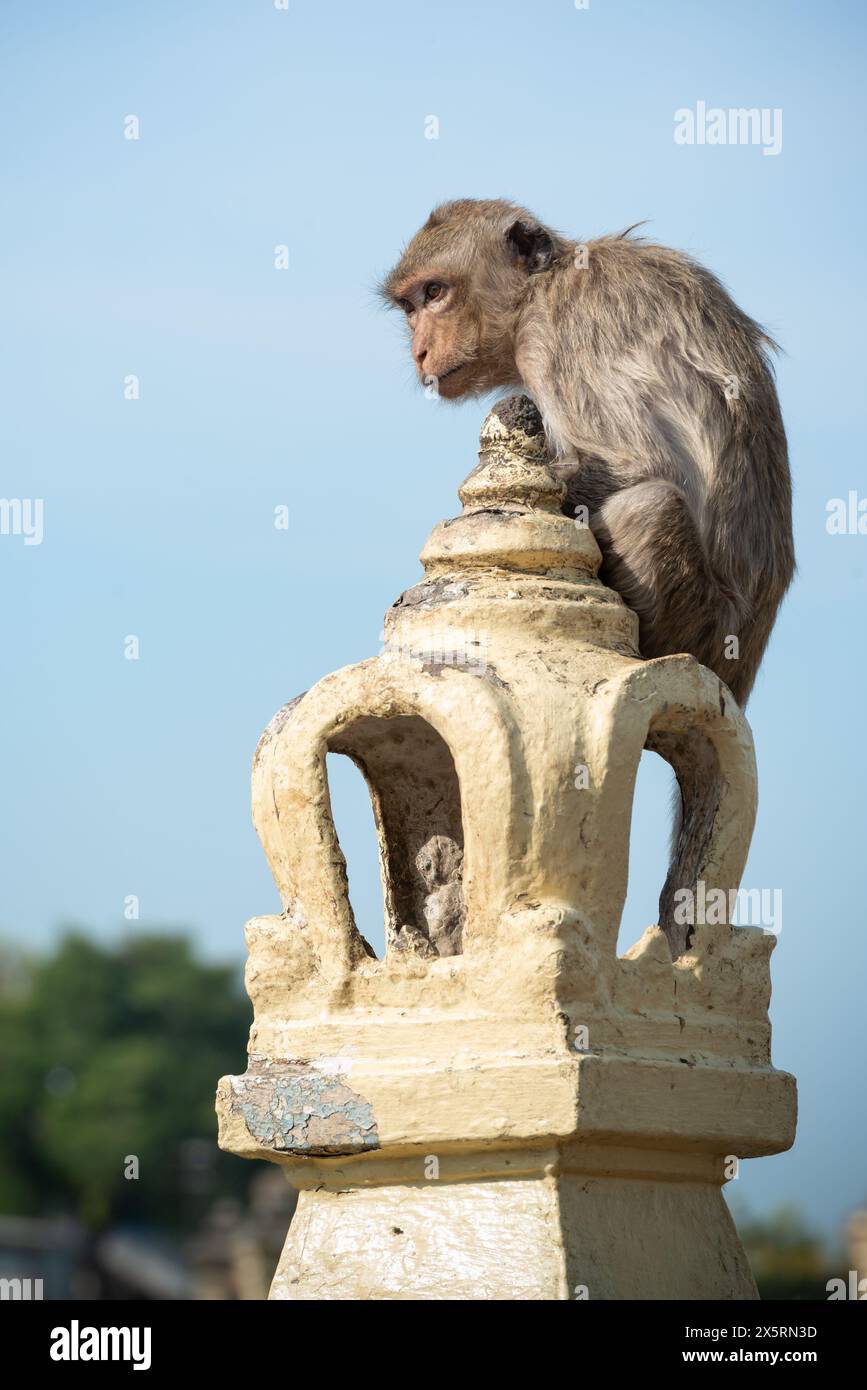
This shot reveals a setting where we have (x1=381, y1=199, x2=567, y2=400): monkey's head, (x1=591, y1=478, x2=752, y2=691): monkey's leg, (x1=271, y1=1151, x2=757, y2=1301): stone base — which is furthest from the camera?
(x1=381, y1=199, x2=567, y2=400): monkey's head

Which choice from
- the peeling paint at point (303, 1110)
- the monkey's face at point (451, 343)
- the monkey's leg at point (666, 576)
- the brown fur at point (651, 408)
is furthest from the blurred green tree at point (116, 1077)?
the peeling paint at point (303, 1110)

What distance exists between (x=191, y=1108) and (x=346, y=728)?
3563 cm

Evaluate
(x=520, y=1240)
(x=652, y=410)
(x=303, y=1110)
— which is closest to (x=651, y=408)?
(x=652, y=410)

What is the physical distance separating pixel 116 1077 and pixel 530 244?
33869 millimetres

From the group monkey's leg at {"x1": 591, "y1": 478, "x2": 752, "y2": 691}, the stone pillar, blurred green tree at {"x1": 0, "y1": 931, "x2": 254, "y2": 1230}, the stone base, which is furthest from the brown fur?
blurred green tree at {"x1": 0, "y1": 931, "x2": 254, "y2": 1230}

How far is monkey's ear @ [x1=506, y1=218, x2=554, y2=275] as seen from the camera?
618cm

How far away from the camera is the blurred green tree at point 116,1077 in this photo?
1409 inches

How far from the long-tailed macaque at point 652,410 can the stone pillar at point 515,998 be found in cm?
61

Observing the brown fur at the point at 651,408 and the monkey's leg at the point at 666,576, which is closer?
the monkey's leg at the point at 666,576

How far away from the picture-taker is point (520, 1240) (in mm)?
3717

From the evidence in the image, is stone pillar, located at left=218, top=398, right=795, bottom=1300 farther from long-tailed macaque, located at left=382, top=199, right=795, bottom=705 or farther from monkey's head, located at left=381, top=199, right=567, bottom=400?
monkey's head, located at left=381, top=199, right=567, bottom=400

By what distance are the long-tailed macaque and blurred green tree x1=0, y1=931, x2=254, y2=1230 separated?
2885cm

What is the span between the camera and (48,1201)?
36062 mm

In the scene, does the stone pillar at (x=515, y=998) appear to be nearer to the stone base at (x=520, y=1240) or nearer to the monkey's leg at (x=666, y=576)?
the stone base at (x=520, y=1240)
